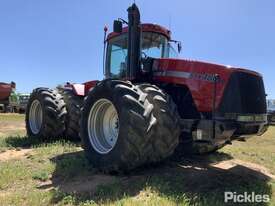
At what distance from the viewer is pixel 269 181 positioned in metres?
7.21

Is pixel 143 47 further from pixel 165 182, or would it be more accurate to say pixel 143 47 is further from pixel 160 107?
pixel 165 182

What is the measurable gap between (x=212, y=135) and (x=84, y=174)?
2346 millimetres

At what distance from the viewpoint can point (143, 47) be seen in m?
8.62

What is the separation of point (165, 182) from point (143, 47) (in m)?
3.33

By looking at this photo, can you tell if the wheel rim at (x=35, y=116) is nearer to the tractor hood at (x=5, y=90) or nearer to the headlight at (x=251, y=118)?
the headlight at (x=251, y=118)

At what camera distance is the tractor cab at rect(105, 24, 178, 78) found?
8.70m

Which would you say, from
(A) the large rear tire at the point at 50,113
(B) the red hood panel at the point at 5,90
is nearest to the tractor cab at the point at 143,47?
(A) the large rear tire at the point at 50,113

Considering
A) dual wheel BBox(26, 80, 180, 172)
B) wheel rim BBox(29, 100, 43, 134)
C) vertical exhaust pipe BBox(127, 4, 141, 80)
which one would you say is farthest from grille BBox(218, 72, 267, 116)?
wheel rim BBox(29, 100, 43, 134)

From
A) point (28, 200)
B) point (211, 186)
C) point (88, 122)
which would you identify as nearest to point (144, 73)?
point (88, 122)

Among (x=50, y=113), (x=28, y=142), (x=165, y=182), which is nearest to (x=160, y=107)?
(x=165, y=182)

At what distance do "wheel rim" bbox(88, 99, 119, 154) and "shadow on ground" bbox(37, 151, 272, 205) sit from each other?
0.50m

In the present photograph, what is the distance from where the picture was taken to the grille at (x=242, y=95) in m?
6.78

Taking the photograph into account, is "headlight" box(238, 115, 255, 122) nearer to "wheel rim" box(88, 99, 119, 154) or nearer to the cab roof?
"wheel rim" box(88, 99, 119, 154)

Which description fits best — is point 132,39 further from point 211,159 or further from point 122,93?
point 211,159
